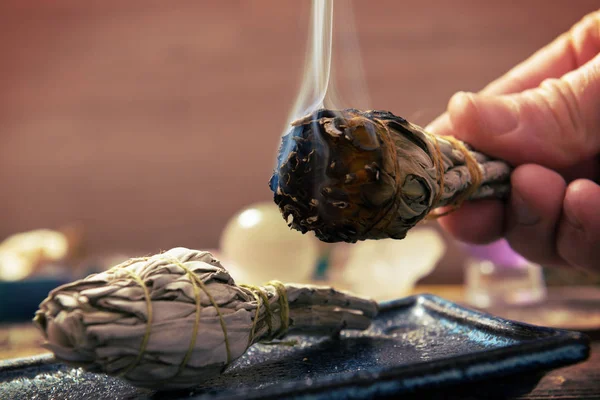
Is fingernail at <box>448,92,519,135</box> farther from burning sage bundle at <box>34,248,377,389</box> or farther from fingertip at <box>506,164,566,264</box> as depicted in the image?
burning sage bundle at <box>34,248,377,389</box>

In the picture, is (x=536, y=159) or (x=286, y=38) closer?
(x=536, y=159)

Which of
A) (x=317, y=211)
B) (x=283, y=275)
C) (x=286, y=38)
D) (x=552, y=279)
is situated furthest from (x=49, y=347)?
(x=286, y=38)

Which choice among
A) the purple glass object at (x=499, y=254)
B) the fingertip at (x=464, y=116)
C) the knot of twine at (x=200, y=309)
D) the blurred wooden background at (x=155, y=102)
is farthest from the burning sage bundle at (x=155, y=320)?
the blurred wooden background at (x=155, y=102)

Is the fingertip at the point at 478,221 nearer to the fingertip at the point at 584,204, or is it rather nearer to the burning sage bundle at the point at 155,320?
the fingertip at the point at 584,204

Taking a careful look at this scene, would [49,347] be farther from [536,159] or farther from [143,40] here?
[143,40]

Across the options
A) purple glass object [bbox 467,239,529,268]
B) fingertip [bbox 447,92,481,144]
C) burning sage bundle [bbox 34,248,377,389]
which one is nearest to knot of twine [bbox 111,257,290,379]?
burning sage bundle [bbox 34,248,377,389]
